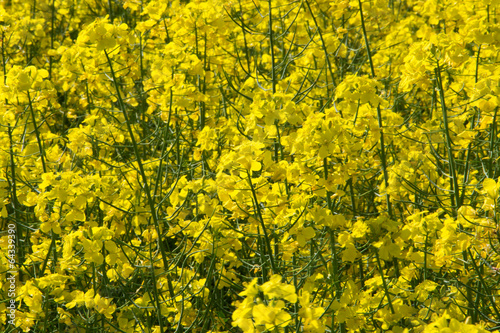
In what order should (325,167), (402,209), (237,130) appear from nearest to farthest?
(325,167), (237,130), (402,209)

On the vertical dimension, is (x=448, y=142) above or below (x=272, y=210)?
above

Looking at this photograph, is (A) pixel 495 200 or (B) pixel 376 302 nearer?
(A) pixel 495 200

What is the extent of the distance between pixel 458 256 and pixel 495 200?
2.05 feet

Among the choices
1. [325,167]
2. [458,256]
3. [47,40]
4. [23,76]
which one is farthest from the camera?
[47,40]

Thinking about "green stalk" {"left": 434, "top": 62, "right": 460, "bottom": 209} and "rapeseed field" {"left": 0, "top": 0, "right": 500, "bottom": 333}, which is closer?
"rapeseed field" {"left": 0, "top": 0, "right": 500, "bottom": 333}

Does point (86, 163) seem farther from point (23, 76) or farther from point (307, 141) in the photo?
point (307, 141)

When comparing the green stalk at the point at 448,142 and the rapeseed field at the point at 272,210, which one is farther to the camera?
the green stalk at the point at 448,142

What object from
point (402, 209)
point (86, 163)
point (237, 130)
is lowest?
point (402, 209)

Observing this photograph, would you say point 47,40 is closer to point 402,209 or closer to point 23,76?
point 23,76

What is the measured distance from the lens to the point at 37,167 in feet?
10.2

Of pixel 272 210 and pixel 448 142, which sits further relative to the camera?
pixel 272 210

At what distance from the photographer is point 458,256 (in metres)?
2.45

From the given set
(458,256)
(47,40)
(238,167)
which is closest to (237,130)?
(238,167)

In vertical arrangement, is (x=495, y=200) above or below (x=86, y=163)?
above
